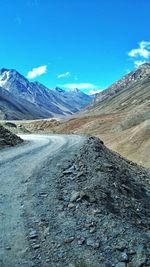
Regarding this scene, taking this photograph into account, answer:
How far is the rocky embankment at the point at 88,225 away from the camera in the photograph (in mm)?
11383

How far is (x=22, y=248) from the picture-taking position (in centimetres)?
1146

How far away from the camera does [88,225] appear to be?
1341cm

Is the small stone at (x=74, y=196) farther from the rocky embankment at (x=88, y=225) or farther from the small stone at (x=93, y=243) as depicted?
the small stone at (x=93, y=243)

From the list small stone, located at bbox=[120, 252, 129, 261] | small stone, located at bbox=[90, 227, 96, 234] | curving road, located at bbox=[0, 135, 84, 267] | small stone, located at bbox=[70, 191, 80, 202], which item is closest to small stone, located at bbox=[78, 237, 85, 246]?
small stone, located at bbox=[90, 227, 96, 234]

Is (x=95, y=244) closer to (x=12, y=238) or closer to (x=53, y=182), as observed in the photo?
(x=12, y=238)

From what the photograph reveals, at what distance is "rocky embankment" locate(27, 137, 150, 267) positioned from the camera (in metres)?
11.4

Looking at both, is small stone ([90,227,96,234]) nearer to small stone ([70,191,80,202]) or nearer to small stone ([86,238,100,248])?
small stone ([86,238,100,248])

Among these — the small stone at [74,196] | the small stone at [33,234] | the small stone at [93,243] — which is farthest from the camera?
the small stone at [74,196]

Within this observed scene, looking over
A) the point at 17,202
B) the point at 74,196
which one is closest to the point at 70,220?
the point at 74,196

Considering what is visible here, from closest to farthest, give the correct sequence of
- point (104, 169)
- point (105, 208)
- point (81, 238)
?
point (81, 238) < point (105, 208) < point (104, 169)

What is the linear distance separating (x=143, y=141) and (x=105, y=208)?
4633cm

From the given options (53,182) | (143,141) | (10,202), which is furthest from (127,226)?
(143,141)

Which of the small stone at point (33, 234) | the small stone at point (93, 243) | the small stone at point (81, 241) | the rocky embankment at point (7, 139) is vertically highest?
the rocky embankment at point (7, 139)

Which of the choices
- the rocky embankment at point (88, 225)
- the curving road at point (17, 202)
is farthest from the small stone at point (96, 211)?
the curving road at point (17, 202)
